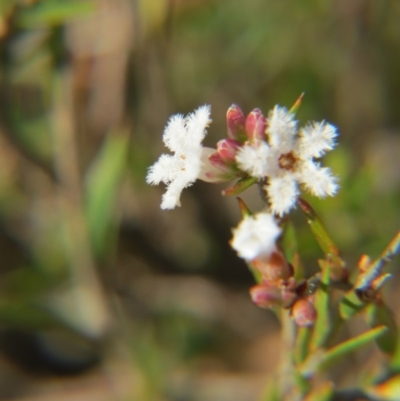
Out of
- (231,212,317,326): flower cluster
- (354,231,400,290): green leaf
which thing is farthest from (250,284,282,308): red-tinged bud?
(354,231,400,290): green leaf

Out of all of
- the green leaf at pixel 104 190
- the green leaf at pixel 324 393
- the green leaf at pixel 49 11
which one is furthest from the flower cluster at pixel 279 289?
the green leaf at pixel 104 190

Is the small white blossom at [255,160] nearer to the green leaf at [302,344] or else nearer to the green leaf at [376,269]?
the green leaf at [376,269]

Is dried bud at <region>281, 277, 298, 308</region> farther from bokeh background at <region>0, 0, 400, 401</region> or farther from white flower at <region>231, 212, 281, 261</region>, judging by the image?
bokeh background at <region>0, 0, 400, 401</region>

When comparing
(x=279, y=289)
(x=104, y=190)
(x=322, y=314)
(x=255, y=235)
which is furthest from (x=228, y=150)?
(x=104, y=190)

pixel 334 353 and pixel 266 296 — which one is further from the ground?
pixel 266 296

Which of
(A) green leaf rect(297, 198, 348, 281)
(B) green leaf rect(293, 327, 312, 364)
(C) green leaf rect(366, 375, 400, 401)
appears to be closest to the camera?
(A) green leaf rect(297, 198, 348, 281)

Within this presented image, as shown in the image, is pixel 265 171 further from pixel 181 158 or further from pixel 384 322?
pixel 384 322

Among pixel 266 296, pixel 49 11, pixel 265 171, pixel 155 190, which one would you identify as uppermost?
pixel 155 190
